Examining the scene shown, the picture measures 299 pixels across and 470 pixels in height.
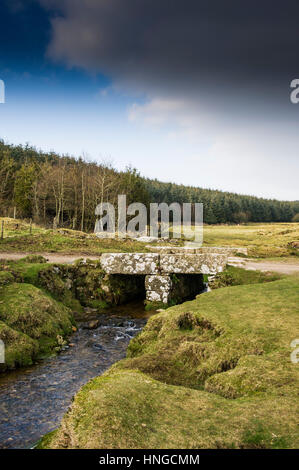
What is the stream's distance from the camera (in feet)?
23.4

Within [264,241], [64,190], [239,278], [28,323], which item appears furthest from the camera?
[64,190]

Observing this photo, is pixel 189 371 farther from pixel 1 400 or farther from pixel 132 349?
pixel 1 400

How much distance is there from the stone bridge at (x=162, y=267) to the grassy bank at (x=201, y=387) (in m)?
6.86

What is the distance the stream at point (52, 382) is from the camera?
712 centimetres

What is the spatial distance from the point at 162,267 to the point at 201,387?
1161cm

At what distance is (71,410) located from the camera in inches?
207

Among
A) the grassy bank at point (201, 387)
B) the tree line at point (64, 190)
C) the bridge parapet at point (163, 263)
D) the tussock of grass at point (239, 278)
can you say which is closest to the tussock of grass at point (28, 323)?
the grassy bank at point (201, 387)

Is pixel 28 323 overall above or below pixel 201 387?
below

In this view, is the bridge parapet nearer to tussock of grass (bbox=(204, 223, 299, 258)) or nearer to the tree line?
tussock of grass (bbox=(204, 223, 299, 258))

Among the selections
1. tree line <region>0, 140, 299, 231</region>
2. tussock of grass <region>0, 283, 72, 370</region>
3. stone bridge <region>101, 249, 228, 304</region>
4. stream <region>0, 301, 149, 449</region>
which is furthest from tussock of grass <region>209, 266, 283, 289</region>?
tree line <region>0, 140, 299, 231</region>

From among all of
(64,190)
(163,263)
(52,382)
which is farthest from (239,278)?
(64,190)

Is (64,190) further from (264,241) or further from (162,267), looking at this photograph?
(162,267)

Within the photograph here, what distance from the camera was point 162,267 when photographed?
18.5m

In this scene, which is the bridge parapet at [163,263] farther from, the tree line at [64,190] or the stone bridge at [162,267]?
the tree line at [64,190]
